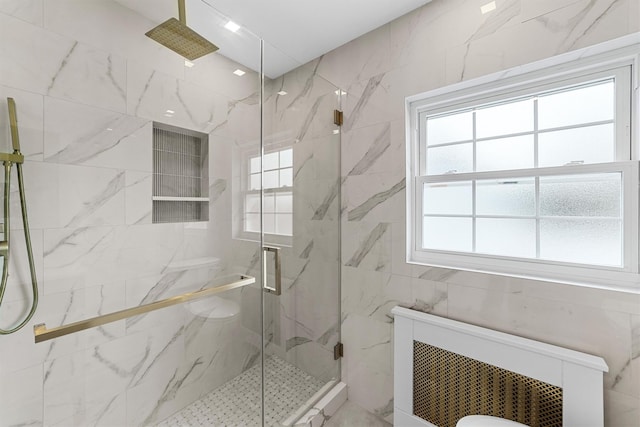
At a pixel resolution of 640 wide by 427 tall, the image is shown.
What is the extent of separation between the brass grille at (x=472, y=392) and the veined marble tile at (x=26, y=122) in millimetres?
1941

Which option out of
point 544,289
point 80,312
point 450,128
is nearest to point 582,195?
point 544,289

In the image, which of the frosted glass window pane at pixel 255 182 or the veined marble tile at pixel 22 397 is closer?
the veined marble tile at pixel 22 397

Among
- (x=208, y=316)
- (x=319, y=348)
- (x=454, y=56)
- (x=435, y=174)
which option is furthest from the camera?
(x=319, y=348)

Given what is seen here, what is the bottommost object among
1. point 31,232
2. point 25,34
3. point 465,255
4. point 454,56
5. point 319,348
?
point 319,348

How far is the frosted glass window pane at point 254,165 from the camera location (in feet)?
4.77

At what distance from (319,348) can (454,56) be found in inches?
76.8

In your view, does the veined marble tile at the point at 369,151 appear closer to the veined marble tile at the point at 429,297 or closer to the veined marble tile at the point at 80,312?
the veined marble tile at the point at 429,297

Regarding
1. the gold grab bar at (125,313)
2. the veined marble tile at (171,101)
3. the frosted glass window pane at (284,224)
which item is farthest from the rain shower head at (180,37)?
the gold grab bar at (125,313)

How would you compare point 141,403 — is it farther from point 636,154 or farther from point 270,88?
point 636,154

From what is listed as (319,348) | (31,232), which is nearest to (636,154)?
(319,348)

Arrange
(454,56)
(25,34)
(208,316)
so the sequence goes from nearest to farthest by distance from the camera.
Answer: (25,34) → (208,316) → (454,56)

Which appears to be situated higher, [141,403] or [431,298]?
[431,298]

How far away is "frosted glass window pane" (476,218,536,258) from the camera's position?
1420mm

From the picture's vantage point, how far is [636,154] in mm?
1175
